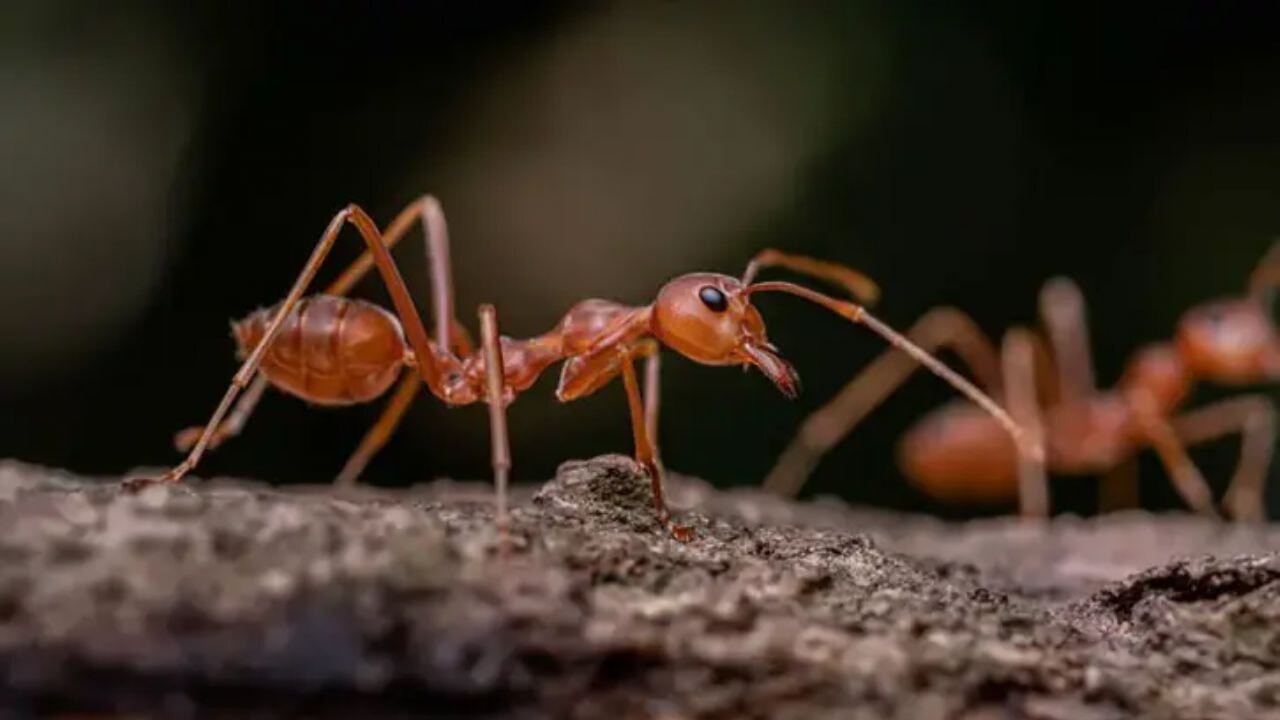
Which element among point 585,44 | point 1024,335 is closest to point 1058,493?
point 1024,335

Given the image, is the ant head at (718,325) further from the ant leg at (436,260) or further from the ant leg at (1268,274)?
the ant leg at (1268,274)

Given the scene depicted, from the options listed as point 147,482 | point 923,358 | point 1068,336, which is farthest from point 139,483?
point 1068,336

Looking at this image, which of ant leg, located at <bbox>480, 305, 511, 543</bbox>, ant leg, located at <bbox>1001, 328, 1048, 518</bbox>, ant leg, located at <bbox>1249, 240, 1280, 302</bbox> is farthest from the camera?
ant leg, located at <bbox>1249, 240, 1280, 302</bbox>

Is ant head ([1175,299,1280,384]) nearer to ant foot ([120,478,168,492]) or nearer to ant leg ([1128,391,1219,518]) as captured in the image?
ant leg ([1128,391,1219,518])

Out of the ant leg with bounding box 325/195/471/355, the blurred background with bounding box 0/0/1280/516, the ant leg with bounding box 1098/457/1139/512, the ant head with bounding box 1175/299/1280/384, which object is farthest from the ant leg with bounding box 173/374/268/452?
the ant leg with bounding box 1098/457/1139/512

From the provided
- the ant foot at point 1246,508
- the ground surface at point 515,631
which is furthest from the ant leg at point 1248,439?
the ground surface at point 515,631

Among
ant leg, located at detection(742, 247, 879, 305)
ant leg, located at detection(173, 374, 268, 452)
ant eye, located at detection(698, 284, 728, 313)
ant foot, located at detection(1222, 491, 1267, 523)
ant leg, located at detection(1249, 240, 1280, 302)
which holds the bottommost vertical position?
ant foot, located at detection(1222, 491, 1267, 523)

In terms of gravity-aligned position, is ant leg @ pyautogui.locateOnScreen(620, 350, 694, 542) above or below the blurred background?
below

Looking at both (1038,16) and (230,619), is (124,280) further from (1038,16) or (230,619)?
(230,619)

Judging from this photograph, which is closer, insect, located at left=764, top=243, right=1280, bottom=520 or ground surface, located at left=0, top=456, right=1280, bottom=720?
ground surface, located at left=0, top=456, right=1280, bottom=720
